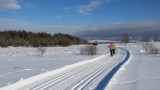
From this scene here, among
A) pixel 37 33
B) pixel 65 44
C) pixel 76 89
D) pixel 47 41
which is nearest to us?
pixel 76 89

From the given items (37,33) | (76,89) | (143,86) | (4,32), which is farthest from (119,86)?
(37,33)

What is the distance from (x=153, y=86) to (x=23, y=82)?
17.1 feet

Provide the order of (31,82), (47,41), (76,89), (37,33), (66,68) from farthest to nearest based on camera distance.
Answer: (37,33) < (47,41) < (66,68) < (31,82) < (76,89)

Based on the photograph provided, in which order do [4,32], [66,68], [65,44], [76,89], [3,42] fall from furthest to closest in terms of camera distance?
[4,32] → [65,44] → [3,42] → [66,68] → [76,89]

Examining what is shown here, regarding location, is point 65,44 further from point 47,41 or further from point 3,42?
point 3,42

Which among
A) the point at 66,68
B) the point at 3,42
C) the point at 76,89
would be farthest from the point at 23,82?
the point at 3,42

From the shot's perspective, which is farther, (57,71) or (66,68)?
(66,68)

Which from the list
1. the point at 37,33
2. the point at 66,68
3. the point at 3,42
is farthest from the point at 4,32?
the point at 66,68

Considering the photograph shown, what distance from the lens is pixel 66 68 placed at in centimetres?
1681

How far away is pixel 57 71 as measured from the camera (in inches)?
598

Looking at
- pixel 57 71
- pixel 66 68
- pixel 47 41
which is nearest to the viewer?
pixel 57 71

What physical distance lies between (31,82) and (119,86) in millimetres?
3796

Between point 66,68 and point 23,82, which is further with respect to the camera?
point 66,68

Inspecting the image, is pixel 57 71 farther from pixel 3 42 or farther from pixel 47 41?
pixel 47 41
